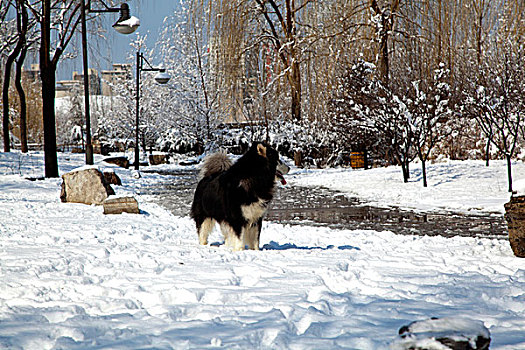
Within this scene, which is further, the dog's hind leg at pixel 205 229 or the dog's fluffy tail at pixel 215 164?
the dog's fluffy tail at pixel 215 164

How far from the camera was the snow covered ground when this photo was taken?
9.28 ft

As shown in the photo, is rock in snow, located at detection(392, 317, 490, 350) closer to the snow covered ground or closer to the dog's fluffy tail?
the snow covered ground

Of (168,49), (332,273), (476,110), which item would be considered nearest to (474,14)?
(476,110)

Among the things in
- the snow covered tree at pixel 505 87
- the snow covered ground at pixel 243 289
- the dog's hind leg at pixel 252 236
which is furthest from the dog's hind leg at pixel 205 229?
the snow covered tree at pixel 505 87

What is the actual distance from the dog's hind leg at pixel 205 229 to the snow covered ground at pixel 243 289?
13.9 inches

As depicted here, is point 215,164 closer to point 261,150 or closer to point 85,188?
point 261,150

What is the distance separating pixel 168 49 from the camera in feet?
135

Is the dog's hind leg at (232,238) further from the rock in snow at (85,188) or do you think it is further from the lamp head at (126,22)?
the lamp head at (126,22)

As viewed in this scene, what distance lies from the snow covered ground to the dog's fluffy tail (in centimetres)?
113

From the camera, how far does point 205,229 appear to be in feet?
22.7

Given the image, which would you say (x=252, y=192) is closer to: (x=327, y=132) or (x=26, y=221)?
(x=26, y=221)

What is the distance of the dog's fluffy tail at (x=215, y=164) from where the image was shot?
23.7ft

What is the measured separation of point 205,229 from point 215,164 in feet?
3.31

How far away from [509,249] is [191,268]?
382 centimetres
